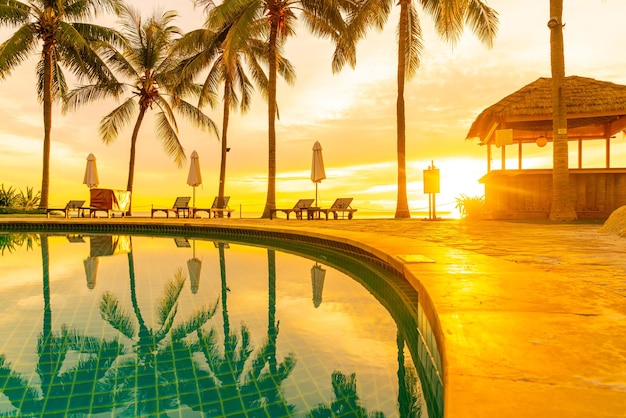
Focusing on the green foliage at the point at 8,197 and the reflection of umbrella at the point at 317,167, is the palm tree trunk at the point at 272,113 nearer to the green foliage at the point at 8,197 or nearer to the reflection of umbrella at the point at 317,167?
the reflection of umbrella at the point at 317,167

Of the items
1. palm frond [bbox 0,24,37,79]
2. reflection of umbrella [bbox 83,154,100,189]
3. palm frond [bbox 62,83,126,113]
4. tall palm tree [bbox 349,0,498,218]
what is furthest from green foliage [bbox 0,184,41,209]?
tall palm tree [bbox 349,0,498,218]

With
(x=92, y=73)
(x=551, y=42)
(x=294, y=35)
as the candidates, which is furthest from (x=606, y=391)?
(x=92, y=73)

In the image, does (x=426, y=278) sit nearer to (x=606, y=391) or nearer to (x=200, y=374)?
(x=200, y=374)

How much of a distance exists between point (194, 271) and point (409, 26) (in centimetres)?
1236

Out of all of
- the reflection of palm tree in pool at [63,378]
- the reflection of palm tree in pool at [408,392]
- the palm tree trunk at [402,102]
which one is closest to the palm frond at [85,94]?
the palm tree trunk at [402,102]

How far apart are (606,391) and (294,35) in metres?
17.8

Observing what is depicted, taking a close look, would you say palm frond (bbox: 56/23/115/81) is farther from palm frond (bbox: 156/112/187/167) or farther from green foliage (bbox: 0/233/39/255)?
green foliage (bbox: 0/233/39/255)

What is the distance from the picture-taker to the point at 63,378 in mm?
2828

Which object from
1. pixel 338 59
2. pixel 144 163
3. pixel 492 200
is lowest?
pixel 492 200

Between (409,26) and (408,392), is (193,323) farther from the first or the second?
(409,26)

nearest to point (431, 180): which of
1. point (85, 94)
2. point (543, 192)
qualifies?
point (543, 192)

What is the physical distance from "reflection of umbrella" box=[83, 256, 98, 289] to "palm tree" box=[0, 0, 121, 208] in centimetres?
1262

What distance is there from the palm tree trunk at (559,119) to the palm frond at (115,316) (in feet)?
34.7

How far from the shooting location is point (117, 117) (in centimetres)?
2041
